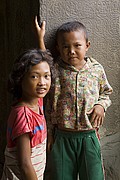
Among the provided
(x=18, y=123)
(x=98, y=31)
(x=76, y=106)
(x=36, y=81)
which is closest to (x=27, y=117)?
(x=18, y=123)

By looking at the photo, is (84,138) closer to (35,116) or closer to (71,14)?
(35,116)

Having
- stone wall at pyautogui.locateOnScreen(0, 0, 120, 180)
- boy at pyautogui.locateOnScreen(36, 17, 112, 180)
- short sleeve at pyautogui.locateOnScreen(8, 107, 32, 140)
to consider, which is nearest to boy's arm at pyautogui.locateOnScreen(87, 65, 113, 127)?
boy at pyautogui.locateOnScreen(36, 17, 112, 180)

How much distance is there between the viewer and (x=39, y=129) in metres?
1.95

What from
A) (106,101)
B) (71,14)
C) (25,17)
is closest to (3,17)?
(25,17)

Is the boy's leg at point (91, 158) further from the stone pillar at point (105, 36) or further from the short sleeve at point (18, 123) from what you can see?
the short sleeve at point (18, 123)

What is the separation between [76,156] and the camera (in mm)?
2264

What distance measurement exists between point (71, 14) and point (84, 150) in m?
0.76

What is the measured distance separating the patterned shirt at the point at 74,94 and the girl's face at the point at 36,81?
0.86ft

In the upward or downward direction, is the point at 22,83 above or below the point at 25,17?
below

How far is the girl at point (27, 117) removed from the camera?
6.11 ft

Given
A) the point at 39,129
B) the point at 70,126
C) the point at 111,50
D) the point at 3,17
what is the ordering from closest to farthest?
the point at 39,129 → the point at 70,126 → the point at 111,50 → the point at 3,17

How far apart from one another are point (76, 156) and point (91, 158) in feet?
0.28

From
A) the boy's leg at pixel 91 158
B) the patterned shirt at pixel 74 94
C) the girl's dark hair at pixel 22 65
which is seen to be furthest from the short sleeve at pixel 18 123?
the boy's leg at pixel 91 158

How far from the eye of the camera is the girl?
1861 millimetres
